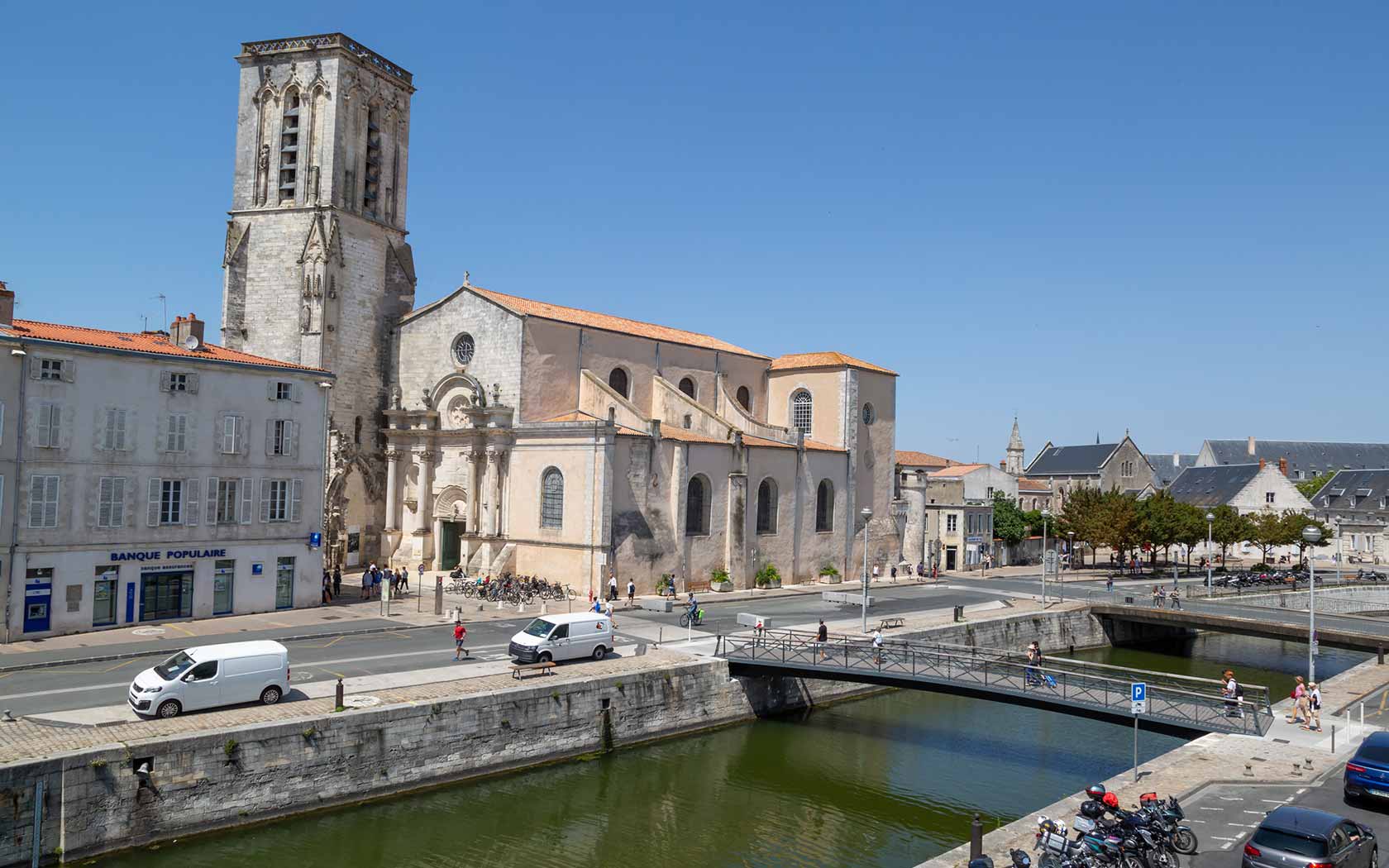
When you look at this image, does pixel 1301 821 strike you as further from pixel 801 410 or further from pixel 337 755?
pixel 801 410

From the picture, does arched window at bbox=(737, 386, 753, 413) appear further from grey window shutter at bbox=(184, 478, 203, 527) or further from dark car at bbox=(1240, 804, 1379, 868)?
dark car at bbox=(1240, 804, 1379, 868)

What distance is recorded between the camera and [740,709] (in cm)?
2956

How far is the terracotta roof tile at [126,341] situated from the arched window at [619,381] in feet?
53.4

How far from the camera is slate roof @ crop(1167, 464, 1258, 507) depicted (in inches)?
3282

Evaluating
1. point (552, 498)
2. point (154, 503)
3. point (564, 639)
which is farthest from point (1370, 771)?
point (154, 503)

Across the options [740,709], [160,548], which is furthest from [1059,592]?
[160,548]

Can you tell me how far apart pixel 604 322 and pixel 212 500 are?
22.0m

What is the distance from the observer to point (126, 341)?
32.3 m

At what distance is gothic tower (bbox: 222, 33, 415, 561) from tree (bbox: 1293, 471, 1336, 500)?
8872 cm

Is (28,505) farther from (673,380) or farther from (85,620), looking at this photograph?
(673,380)

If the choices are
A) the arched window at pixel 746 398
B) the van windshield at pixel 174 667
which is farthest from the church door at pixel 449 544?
the van windshield at pixel 174 667

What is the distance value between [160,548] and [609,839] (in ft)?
64.1

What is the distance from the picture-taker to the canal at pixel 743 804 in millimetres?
19562

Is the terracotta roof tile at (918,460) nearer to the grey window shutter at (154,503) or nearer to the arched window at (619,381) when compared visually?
the arched window at (619,381)
